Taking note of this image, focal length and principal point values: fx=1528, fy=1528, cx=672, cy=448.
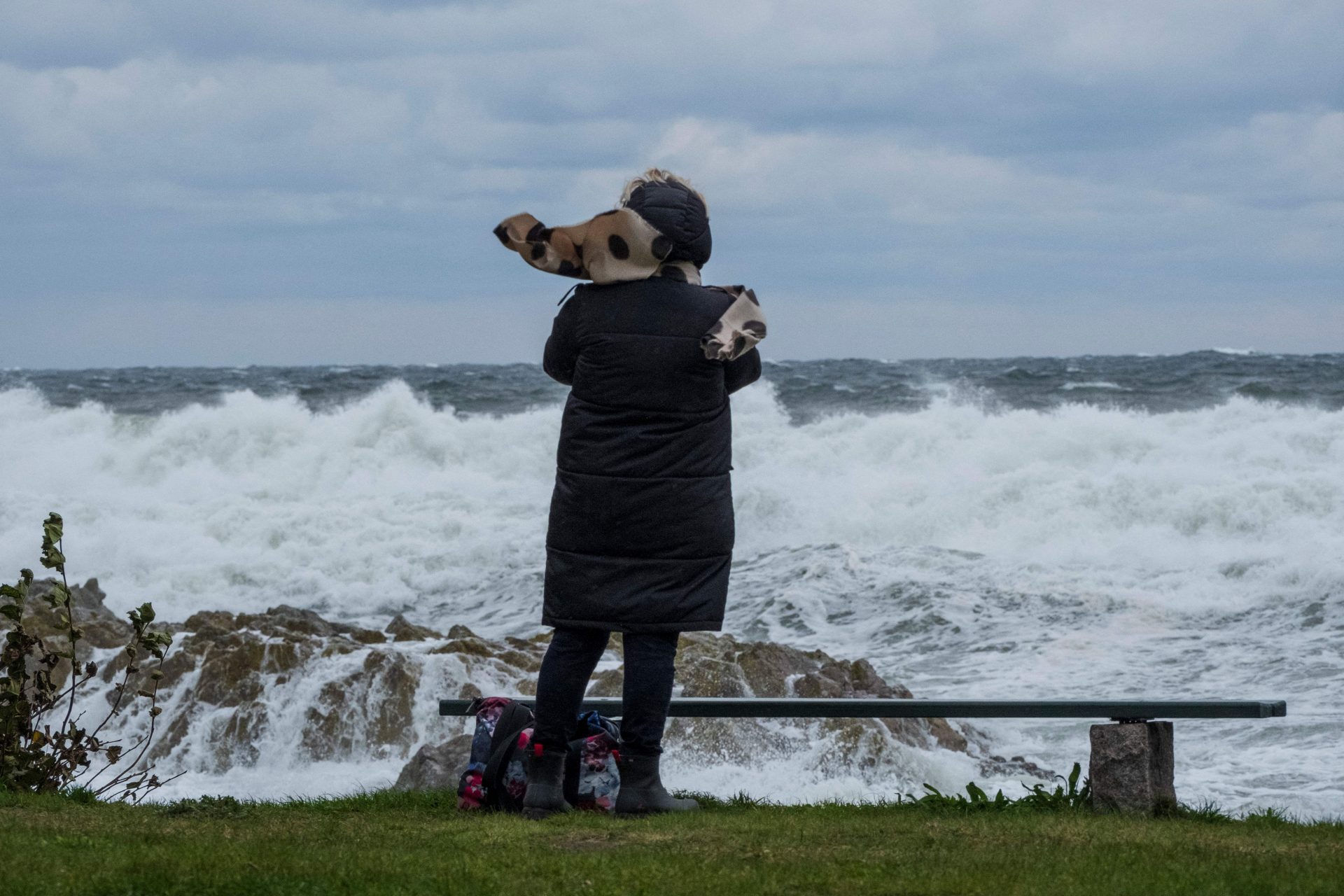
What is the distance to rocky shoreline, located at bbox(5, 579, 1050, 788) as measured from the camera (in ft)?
27.8

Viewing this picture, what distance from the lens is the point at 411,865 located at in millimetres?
4059

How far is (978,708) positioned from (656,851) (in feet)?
4.87

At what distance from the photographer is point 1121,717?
17.1ft

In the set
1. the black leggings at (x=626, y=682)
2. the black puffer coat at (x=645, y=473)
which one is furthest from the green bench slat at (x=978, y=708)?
the black puffer coat at (x=645, y=473)

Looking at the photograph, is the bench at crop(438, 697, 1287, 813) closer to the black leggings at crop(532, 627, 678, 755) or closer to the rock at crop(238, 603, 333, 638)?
the black leggings at crop(532, 627, 678, 755)

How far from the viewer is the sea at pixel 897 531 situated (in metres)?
11.5

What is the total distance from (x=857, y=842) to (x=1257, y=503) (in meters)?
14.3

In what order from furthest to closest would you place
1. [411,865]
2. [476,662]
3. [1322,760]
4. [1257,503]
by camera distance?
[1257,503], [476,662], [1322,760], [411,865]

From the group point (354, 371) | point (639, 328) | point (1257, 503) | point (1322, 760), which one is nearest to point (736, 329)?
point (639, 328)

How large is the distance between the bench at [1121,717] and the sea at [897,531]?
91.7 inches

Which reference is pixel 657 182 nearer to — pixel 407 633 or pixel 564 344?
pixel 564 344

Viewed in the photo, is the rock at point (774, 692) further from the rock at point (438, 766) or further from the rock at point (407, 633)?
the rock at point (407, 633)

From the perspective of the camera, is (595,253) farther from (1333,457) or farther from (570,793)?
(1333,457)

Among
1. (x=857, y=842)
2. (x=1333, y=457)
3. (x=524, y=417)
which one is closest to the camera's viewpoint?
(x=857, y=842)
